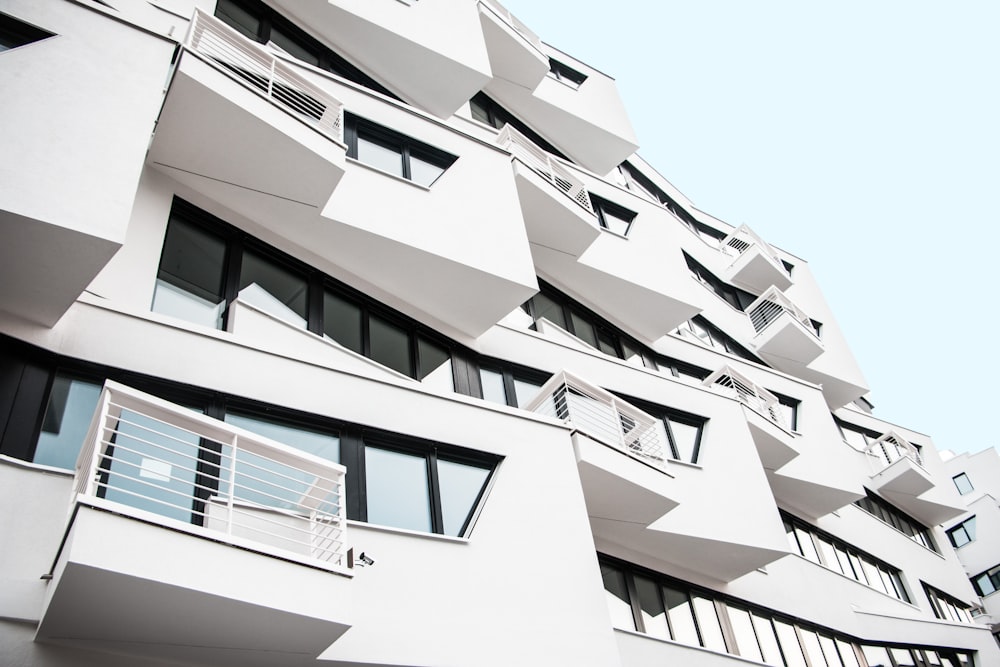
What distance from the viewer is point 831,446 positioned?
22.1m

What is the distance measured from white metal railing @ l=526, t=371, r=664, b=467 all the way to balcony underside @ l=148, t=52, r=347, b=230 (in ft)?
15.2

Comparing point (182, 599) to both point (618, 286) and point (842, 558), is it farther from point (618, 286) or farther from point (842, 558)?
point (842, 558)

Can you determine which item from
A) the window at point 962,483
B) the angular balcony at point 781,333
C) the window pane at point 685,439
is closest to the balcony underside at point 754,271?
the angular balcony at point 781,333

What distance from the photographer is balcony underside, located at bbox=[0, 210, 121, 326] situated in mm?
6824

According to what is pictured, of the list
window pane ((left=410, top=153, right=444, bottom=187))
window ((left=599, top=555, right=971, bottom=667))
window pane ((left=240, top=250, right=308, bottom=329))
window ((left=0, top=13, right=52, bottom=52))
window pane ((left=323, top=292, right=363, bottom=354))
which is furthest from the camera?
window ((left=599, top=555, right=971, bottom=667))

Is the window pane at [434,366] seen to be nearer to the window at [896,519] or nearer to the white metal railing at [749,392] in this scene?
the white metal railing at [749,392]

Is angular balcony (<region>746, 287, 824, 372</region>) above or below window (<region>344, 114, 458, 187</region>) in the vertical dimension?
above

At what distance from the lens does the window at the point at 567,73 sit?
24477mm

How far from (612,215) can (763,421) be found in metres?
6.08

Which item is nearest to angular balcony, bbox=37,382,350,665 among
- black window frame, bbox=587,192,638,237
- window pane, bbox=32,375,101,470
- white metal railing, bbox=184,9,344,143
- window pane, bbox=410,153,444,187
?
window pane, bbox=32,375,101,470

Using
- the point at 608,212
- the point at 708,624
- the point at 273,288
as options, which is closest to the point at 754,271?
the point at 608,212

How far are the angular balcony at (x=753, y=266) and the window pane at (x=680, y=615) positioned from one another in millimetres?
16013

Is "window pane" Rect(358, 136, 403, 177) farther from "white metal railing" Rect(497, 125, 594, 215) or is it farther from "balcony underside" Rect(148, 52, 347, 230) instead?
"white metal railing" Rect(497, 125, 594, 215)

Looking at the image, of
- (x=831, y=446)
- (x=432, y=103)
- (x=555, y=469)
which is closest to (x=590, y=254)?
(x=432, y=103)
